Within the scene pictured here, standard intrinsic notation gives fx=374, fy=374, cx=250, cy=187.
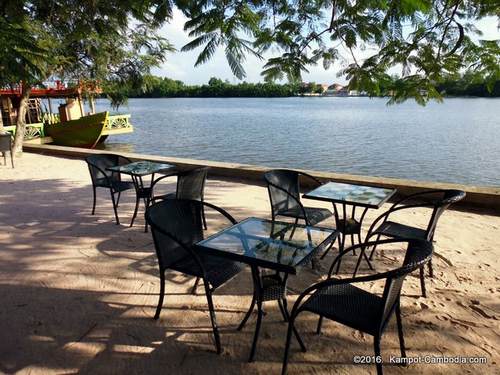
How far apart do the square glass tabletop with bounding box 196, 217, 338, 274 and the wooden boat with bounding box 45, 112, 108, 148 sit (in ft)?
54.1

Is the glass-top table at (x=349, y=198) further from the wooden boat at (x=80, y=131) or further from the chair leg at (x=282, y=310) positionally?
the wooden boat at (x=80, y=131)

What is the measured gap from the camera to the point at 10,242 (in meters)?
3.83

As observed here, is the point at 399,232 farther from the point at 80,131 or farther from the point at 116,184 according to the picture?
the point at 80,131

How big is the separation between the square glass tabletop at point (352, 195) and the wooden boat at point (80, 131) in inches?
621

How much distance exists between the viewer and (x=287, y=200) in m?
3.79

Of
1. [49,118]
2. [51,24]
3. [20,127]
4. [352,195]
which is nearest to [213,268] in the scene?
[352,195]

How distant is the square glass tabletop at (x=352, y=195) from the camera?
3174 mm

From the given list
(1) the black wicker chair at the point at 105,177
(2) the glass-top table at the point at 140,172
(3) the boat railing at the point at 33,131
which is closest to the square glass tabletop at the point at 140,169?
(2) the glass-top table at the point at 140,172

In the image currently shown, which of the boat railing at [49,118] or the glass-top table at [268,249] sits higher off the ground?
the boat railing at [49,118]

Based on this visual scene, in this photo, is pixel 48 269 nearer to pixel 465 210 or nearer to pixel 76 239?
pixel 76 239

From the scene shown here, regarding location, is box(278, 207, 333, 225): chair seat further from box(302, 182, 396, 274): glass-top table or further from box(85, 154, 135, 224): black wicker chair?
box(85, 154, 135, 224): black wicker chair

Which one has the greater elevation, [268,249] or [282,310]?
[268,249]

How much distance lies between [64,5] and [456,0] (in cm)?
350

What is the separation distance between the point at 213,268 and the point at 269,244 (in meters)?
0.42
